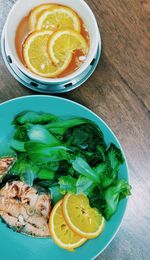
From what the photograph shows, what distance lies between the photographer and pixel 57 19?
3.22ft

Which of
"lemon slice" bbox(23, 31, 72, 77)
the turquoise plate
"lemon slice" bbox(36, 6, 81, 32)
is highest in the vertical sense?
"lemon slice" bbox(36, 6, 81, 32)

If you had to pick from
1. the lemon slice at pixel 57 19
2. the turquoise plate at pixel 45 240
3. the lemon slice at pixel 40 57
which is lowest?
the turquoise plate at pixel 45 240

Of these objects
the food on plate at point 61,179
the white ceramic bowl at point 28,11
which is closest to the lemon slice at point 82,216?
the food on plate at point 61,179

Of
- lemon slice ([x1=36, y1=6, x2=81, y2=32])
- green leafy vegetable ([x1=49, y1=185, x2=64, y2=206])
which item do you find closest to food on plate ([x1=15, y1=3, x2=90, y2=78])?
lemon slice ([x1=36, y1=6, x2=81, y2=32])

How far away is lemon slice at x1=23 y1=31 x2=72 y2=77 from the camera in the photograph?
3.15ft

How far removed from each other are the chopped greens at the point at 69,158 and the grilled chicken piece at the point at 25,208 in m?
0.02

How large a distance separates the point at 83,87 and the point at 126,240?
326 millimetres

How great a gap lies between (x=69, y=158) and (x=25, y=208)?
0.13 metres

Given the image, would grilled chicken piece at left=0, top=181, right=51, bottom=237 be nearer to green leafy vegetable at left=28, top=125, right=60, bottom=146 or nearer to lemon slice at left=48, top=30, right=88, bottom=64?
green leafy vegetable at left=28, top=125, right=60, bottom=146

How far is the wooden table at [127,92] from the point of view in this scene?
1043 millimetres

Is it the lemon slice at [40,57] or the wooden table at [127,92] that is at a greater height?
the lemon slice at [40,57]

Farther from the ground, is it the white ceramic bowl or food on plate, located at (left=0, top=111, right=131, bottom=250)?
the white ceramic bowl

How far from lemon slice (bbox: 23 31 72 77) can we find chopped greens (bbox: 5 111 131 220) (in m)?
0.08

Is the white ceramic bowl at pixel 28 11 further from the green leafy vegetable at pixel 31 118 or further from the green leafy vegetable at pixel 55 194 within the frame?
the green leafy vegetable at pixel 55 194
